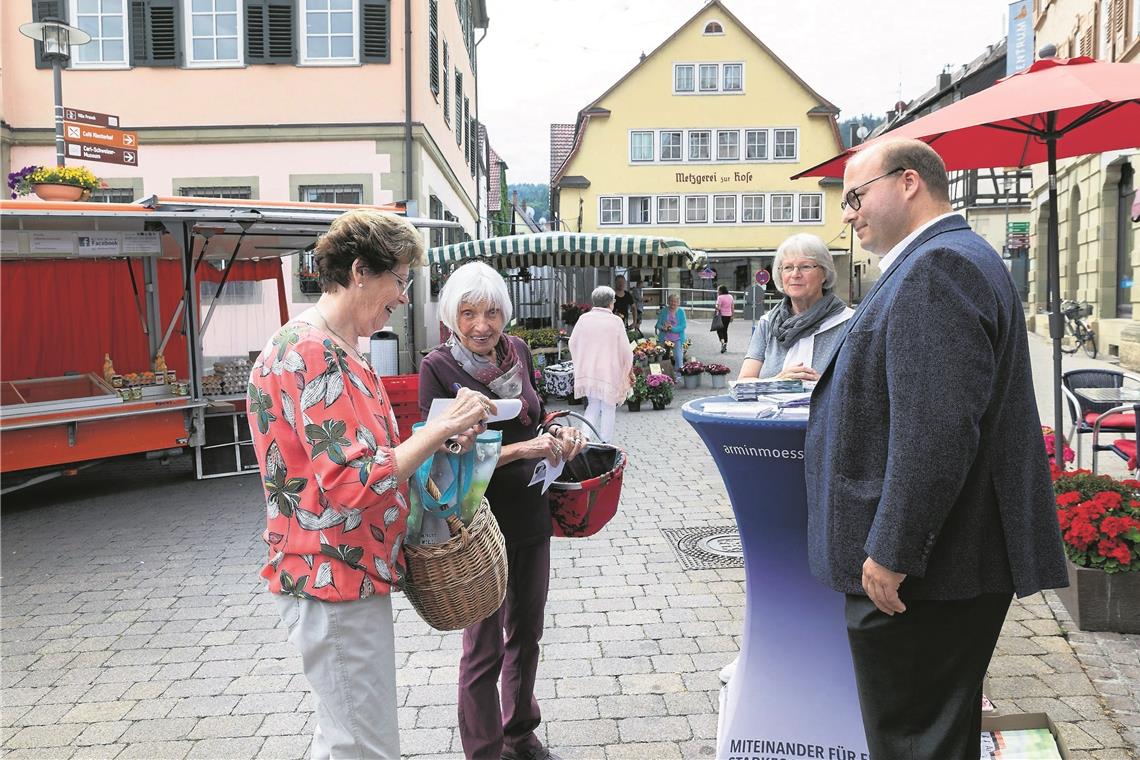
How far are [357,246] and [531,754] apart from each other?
2.00 metres

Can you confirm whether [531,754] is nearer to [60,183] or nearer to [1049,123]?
[1049,123]

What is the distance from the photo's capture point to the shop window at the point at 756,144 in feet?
128

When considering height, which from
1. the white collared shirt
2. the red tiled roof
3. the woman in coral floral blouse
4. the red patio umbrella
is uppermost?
the red tiled roof

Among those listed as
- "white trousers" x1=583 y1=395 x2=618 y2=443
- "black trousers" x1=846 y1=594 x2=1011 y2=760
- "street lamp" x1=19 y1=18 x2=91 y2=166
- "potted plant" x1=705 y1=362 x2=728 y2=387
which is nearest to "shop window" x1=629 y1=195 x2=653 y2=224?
"potted plant" x1=705 y1=362 x2=728 y2=387

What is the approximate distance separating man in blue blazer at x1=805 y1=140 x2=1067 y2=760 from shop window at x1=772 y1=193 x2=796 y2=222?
127ft

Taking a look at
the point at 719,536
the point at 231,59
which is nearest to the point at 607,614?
the point at 719,536

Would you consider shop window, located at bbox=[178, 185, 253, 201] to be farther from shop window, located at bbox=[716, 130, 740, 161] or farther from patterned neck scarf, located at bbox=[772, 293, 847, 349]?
shop window, located at bbox=[716, 130, 740, 161]

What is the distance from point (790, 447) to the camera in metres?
2.66

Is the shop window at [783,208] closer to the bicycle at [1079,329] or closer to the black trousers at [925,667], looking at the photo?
the bicycle at [1079,329]

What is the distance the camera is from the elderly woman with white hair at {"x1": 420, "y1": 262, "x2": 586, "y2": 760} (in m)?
2.92

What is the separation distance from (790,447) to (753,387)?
1.45ft

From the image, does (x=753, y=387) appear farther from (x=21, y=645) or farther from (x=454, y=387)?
(x=21, y=645)

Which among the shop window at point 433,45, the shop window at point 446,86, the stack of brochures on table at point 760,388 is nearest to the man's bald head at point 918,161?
the stack of brochures on table at point 760,388

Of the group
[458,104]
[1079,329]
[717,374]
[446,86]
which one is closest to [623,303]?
[717,374]
